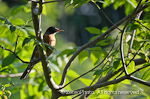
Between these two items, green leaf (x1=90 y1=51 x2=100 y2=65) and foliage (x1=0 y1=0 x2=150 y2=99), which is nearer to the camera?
foliage (x1=0 y1=0 x2=150 y2=99)

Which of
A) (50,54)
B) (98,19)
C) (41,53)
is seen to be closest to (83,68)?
(50,54)

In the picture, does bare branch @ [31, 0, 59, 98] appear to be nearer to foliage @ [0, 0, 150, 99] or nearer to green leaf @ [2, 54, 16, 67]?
foliage @ [0, 0, 150, 99]

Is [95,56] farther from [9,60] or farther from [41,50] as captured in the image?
[9,60]

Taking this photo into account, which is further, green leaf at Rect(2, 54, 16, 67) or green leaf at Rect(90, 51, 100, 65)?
green leaf at Rect(90, 51, 100, 65)

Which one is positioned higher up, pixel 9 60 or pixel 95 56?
pixel 9 60

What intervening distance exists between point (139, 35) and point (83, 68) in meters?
6.72

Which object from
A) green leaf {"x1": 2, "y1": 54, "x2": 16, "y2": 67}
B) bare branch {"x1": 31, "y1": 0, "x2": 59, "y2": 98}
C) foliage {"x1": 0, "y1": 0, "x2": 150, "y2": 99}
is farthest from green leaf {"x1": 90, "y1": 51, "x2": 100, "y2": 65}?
green leaf {"x1": 2, "y1": 54, "x2": 16, "y2": 67}

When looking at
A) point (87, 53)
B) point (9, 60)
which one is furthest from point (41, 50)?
point (87, 53)

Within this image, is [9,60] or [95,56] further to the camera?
[95,56]

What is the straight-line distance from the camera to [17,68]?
2777 mm

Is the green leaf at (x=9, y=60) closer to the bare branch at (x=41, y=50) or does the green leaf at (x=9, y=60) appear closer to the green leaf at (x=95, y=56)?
the bare branch at (x=41, y=50)

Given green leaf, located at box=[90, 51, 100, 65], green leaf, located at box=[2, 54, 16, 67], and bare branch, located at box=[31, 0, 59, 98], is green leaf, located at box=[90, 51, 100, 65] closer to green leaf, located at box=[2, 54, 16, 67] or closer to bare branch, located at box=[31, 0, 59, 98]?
bare branch, located at box=[31, 0, 59, 98]

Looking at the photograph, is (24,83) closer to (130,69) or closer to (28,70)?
(28,70)

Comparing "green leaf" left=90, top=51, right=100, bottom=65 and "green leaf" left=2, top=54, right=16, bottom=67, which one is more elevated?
"green leaf" left=2, top=54, right=16, bottom=67
